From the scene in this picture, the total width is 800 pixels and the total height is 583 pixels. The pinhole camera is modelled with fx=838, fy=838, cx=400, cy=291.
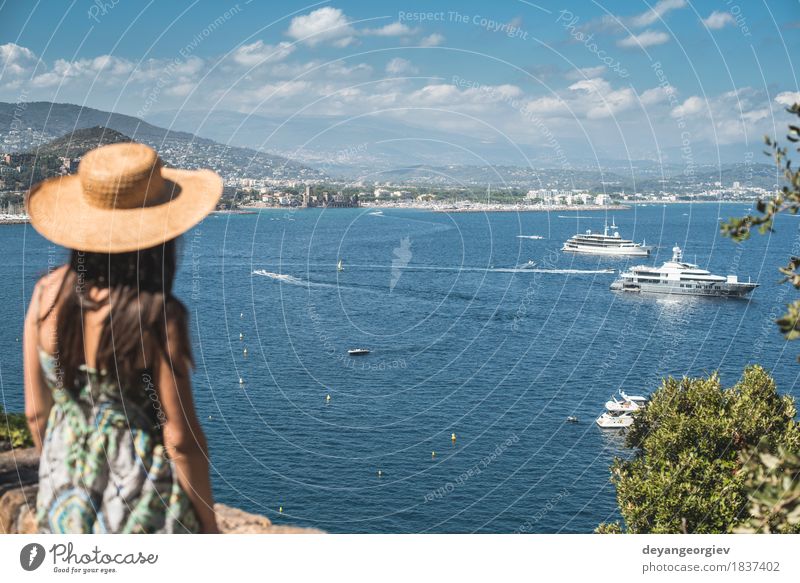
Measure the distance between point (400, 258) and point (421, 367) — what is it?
92.3 ft

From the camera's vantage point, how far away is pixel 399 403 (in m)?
31.5

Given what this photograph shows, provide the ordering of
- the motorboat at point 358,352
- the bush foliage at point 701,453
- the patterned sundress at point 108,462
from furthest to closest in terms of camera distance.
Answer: the motorboat at point 358,352 < the bush foliage at point 701,453 < the patterned sundress at point 108,462

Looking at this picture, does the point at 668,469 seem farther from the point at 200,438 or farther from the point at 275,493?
the point at 275,493

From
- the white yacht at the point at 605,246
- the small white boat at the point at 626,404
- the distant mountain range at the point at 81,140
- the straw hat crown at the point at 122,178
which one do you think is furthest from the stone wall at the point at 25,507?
the white yacht at the point at 605,246

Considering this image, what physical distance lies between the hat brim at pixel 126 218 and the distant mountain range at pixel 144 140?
592 centimetres

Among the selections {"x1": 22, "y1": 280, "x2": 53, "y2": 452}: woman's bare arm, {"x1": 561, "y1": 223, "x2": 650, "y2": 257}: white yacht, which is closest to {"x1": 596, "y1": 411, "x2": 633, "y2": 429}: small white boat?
{"x1": 22, "y1": 280, "x2": 53, "y2": 452}: woman's bare arm

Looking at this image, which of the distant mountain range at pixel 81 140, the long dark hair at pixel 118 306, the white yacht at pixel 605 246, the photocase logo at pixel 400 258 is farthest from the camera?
the white yacht at pixel 605 246

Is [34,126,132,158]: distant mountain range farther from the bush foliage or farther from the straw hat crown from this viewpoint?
the bush foliage

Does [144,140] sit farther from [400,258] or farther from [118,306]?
[400,258]

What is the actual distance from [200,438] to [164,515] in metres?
0.64

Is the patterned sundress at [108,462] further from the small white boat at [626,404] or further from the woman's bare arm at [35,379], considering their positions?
the small white boat at [626,404]
